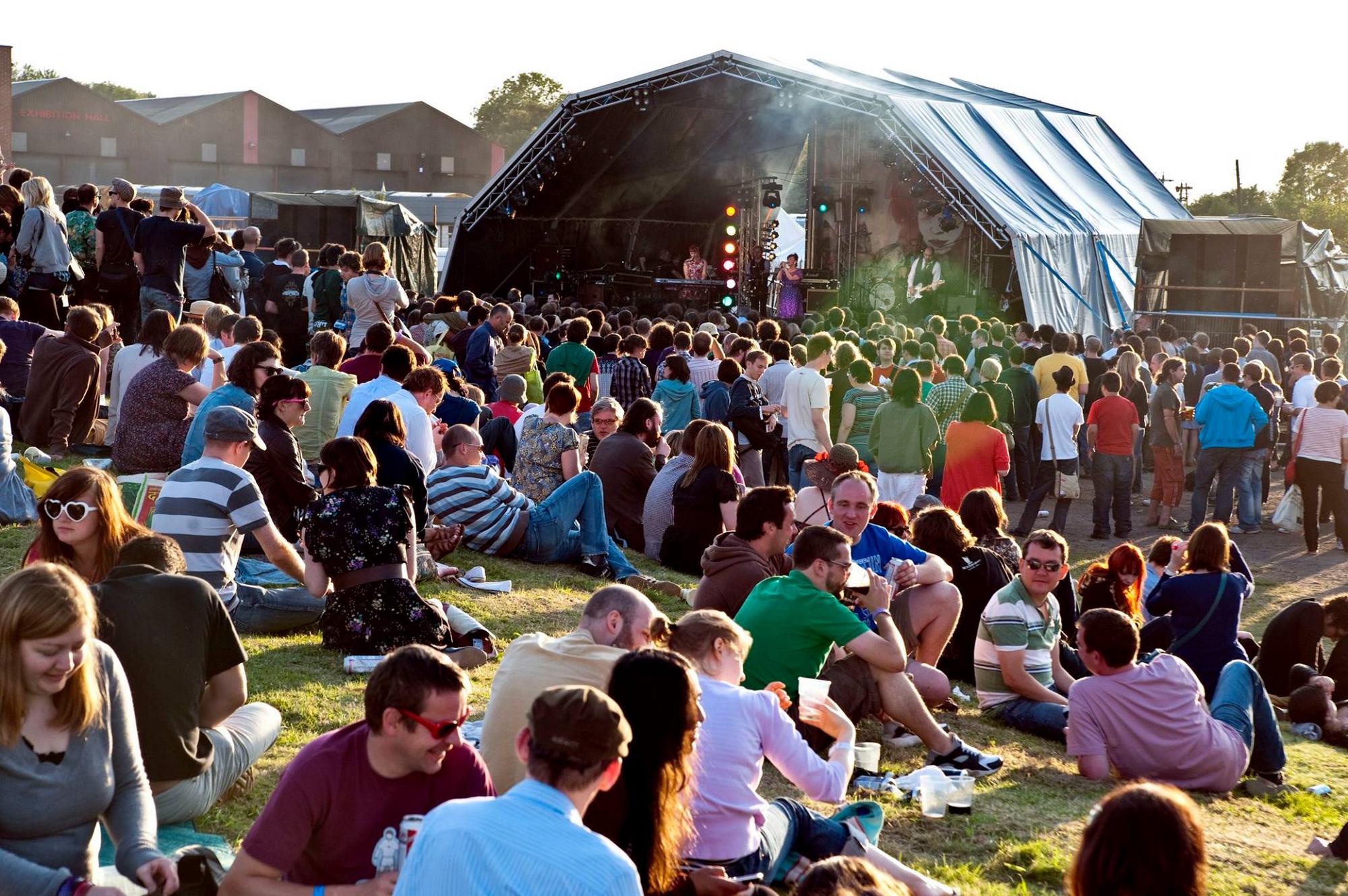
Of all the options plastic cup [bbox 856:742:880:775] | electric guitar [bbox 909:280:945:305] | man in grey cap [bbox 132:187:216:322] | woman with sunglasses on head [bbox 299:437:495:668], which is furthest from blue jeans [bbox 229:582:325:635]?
electric guitar [bbox 909:280:945:305]

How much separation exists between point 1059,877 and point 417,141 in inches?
2587

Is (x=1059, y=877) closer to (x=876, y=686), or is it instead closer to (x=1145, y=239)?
(x=876, y=686)

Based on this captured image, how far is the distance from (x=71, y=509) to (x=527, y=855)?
2502 mm

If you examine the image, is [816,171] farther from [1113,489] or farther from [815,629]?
[815,629]

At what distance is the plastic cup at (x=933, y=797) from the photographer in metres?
5.71

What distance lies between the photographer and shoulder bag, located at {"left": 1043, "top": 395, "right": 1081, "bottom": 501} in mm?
13102

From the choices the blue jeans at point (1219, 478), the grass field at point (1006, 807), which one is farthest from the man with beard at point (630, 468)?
the blue jeans at point (1219, 478)

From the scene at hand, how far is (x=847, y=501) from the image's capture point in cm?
712

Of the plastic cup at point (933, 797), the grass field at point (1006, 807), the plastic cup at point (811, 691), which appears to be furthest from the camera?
the plastic cup at point (933, 797)

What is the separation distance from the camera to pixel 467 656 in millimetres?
6891

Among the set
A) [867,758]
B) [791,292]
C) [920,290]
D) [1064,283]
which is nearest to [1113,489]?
[867,758]

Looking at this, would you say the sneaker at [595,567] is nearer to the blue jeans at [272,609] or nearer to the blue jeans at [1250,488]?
the blue jeans at [272,609]

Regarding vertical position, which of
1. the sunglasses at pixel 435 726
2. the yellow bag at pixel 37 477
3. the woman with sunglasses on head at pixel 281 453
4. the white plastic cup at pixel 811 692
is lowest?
the white plastic cup at pixel 811 692

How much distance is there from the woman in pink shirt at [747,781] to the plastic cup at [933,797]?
0.99 m
